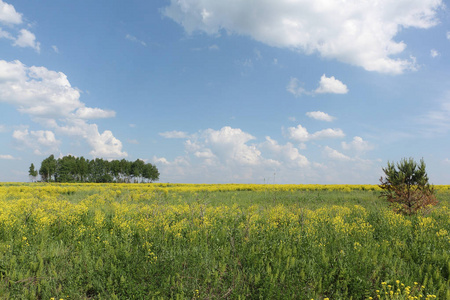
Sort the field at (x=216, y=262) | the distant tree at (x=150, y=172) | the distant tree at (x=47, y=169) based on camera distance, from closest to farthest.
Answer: the field at (x=216, y=262) < the distant tree at (x=47, y=169) < the distant tree at (x=150, y=172)

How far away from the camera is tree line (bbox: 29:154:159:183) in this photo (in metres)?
93.0

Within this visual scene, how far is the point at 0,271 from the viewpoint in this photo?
5922 millimetres

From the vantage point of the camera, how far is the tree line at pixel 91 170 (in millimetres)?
93000

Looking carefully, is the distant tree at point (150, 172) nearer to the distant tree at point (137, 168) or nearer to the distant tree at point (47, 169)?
the distant tree at point (137, 168)

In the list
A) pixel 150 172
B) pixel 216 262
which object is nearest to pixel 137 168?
pixel 150 172

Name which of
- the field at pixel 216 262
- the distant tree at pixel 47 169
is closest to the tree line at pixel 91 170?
the distant tree at pixel 47 169

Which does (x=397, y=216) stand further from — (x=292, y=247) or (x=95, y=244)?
(x=95, y=244)

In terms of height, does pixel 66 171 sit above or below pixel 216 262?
above

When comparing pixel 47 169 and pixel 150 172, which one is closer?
pixel 47 169

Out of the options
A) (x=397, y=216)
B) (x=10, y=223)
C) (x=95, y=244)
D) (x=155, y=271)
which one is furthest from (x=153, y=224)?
(x=397, y=216)

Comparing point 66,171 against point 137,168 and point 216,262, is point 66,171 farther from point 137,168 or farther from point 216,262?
point 216,262

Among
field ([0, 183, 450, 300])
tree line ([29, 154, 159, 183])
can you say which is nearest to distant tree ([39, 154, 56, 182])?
tree line ([29, 154, 159, 183])

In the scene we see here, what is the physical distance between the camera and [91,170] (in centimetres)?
9769

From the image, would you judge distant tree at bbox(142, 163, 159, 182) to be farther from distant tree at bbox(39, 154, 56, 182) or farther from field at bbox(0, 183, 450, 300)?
field at bbox(0, 183, 450, 300)
